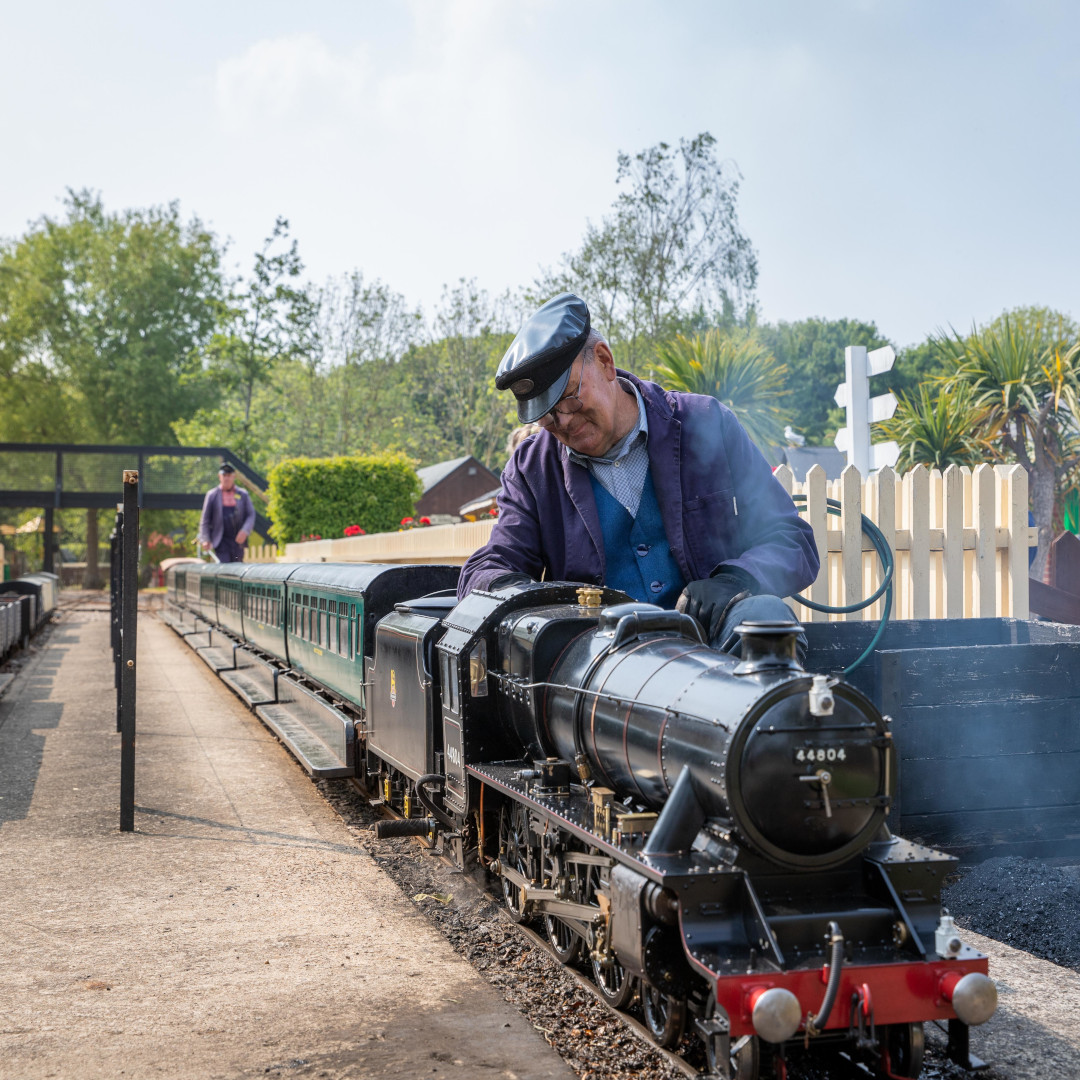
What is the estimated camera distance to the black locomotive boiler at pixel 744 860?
8.91 feet

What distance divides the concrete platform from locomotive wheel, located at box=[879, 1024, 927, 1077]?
874 millimetres

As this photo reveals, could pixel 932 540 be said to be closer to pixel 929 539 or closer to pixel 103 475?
pixel 929 539

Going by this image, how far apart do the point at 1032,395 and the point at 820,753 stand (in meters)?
15.8

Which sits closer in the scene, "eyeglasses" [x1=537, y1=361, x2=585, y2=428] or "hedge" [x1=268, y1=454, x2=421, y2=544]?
"eyeglasses" [x1=537, y1=361, x2=585, y2=428]

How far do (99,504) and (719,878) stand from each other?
3297 cm

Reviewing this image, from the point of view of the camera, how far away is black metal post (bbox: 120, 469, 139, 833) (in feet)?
20.3

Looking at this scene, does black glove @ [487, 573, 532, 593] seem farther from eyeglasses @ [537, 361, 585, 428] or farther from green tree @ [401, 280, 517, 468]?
green tree @ [401, 280, 517, 468]

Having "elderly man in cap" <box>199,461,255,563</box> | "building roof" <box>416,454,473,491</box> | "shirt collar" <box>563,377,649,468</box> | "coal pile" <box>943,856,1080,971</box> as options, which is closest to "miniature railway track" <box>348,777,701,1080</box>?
"coal pile" <box>943,856,1080,971</box>

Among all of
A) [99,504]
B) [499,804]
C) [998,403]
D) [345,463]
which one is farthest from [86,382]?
[499,804]

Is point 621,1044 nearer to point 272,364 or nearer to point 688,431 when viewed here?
point 688,431

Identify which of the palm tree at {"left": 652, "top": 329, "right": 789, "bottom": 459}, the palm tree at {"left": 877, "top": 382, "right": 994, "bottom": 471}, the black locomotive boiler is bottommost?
the black locomotive boiler

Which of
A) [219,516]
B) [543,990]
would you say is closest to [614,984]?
[543,990]

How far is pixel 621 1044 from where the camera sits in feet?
11.1

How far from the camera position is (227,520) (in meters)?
16.9
